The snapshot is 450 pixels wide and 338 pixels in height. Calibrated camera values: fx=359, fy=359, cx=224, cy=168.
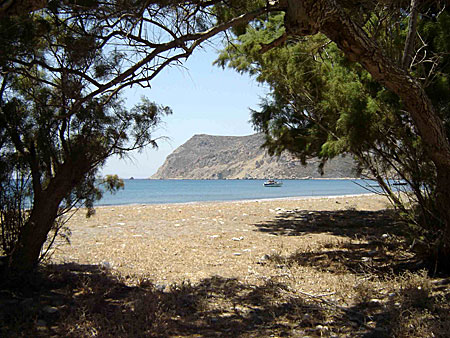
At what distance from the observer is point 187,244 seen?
20.7ft

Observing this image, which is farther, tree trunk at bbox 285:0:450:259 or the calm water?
the calm water

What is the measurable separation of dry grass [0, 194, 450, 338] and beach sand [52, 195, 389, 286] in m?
0.03

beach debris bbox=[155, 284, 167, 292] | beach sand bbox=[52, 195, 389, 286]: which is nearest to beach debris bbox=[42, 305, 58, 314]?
beach debris bbox=[155, 284, 167, 292]

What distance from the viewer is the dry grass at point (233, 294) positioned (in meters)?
2.76

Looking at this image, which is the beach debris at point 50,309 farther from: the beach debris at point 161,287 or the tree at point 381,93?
the tree at point 381,93

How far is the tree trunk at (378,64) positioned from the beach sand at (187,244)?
4.24 feet

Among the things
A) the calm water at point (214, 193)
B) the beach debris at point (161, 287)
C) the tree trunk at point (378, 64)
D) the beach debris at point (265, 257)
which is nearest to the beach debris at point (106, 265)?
the beach debris at point (161, 287)

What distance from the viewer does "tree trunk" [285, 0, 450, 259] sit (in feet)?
10.3

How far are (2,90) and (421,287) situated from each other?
14.7 feet

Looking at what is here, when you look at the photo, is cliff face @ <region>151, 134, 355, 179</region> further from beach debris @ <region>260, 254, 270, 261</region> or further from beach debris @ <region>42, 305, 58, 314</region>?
beach debris @ <region>42, 305, 58, 314</region>

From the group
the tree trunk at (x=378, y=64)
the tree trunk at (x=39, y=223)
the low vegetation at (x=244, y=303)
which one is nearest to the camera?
the low vegetation at (x=244, y=303)

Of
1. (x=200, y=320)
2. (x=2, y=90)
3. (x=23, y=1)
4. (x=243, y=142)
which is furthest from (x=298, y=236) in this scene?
(x=243, y=142)

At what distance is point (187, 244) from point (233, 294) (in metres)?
2.80

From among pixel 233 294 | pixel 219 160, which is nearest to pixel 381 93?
pixel 233 294
